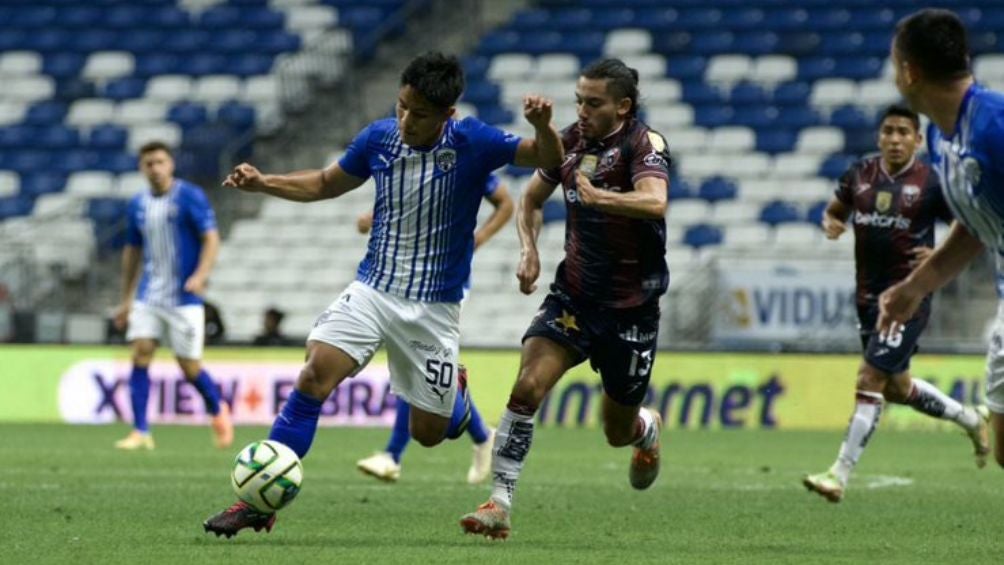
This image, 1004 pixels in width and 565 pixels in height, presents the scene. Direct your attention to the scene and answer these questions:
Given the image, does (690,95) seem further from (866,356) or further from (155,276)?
(866,356)

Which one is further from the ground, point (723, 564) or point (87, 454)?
point (723, 564)

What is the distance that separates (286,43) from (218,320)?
9627mm

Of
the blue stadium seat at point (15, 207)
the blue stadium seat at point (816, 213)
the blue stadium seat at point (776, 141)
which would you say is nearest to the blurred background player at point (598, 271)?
the blue stadium seat at point (816, 213)

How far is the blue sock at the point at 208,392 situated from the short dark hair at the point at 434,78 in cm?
792

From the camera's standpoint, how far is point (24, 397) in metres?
21.2

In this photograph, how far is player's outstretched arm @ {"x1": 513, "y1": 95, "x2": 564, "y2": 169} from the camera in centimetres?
848

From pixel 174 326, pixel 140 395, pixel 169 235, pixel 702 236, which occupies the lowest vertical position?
pixel 140 395

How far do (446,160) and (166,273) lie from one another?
772 centimetres

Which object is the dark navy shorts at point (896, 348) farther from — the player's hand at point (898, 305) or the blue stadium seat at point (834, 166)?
the blue stadium seat at point (834, 166)

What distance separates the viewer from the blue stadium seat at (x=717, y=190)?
88.2ft

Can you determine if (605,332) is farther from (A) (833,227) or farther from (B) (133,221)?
(B) (133,221)

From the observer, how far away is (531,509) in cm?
1109

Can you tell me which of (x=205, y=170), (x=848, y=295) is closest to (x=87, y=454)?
(x=848, y=295)

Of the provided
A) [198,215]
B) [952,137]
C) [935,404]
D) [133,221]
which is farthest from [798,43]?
[952,137]
